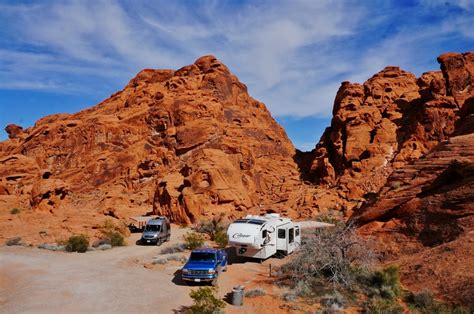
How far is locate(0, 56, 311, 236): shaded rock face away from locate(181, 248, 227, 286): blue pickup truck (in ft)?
77.6

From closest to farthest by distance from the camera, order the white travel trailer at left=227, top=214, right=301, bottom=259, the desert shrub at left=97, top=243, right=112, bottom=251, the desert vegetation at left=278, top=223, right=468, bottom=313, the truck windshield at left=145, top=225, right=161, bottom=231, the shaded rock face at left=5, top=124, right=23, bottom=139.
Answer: the desert vegetation at left=278, top=223, right=468, bottom=313 < the white travel trailer at left=227, top=214, right=301, bottom=259 < the desert shrub at left=97, top=243, right=112, bottom=251 < the truck windshield at left=145, top=225, right=161, bottom=231 < the shaded rock face at left=5, top=124, right=23, bottom=139

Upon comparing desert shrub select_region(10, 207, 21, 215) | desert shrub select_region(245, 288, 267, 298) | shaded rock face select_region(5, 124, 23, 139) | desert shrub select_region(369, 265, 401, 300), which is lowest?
desert shrub select_region(245, 288, 267, 298)

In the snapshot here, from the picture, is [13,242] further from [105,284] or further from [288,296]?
[288,296]

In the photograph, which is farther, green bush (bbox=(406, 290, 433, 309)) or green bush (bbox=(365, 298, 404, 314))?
green bush (bbox=(406, 290, 433, 309))

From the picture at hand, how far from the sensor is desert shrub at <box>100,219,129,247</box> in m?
28.7

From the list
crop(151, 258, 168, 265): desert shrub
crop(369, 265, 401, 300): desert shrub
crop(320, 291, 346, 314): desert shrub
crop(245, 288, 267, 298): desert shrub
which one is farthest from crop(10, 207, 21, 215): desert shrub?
crop(369, 265, 401, 300): desert shrub

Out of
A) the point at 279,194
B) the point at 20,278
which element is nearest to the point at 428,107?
the point at 279,194

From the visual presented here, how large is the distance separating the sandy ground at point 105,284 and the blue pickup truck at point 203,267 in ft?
1.47

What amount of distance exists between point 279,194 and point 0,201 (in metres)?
36.3

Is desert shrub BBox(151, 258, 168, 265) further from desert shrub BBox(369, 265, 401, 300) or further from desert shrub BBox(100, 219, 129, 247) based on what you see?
desert shrub BBox(369, 265, 401, 300)

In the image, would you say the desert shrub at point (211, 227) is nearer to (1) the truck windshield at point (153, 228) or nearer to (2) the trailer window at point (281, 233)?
(1) the truck windshield at point (153, 228)

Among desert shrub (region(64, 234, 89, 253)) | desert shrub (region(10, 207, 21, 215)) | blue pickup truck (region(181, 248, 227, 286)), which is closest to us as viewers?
blue pickup truck (region(181, 248, 227, 286))

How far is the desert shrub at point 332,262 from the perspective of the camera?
1569 cm

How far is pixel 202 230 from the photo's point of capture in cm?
3516
